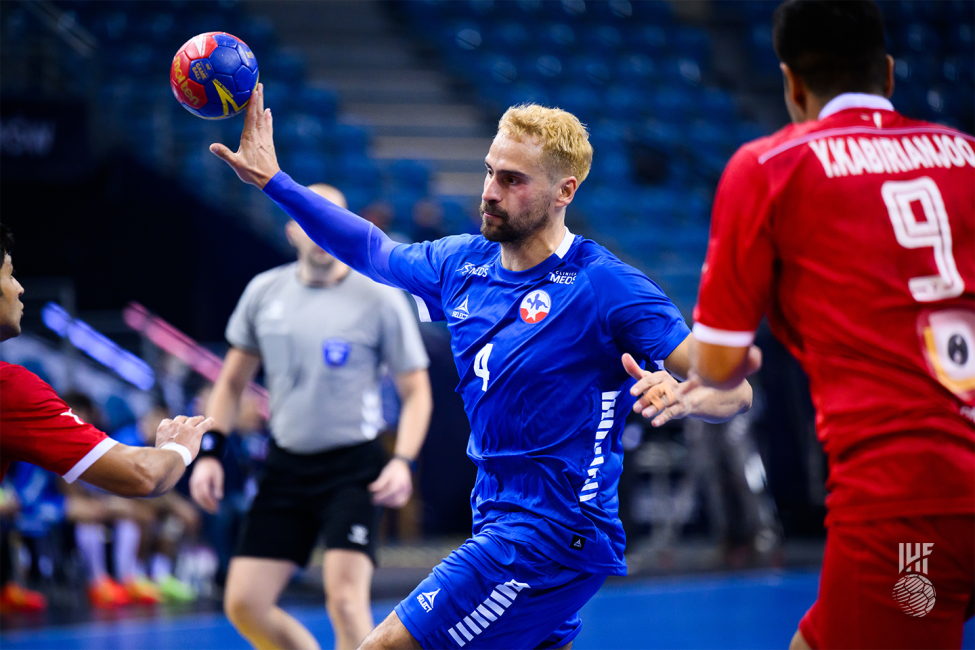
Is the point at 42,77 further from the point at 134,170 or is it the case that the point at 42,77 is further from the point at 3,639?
the point at 3,639

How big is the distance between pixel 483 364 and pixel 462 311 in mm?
233

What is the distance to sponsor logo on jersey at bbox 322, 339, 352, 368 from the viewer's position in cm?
472

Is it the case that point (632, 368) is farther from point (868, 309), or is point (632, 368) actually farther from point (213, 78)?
point (213, 78)

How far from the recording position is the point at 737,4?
1639 cm

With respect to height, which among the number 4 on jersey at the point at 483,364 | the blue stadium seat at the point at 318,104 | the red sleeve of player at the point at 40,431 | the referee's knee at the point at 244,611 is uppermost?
the blue stadium seat at the point at 318,104

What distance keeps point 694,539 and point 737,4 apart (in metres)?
9.60

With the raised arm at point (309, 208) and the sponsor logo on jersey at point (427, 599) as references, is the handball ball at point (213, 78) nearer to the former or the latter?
the raised arm at point (309, 208)

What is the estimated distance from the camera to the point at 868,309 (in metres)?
2.23

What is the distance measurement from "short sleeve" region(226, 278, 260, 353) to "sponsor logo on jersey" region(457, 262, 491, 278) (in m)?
1.82

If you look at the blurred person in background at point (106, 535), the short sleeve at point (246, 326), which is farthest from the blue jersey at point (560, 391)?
the blurred person in background at point (106, 535)

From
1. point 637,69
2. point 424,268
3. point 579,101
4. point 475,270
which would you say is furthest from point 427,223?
point 475,270

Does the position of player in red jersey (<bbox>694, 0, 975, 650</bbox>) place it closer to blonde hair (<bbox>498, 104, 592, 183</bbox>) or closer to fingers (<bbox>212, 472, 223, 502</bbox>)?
blonde hair (<bbox>498, 104, 592, 183</bbox>)

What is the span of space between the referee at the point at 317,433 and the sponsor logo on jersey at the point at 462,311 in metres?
1.44

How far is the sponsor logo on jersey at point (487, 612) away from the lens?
9.67ft
